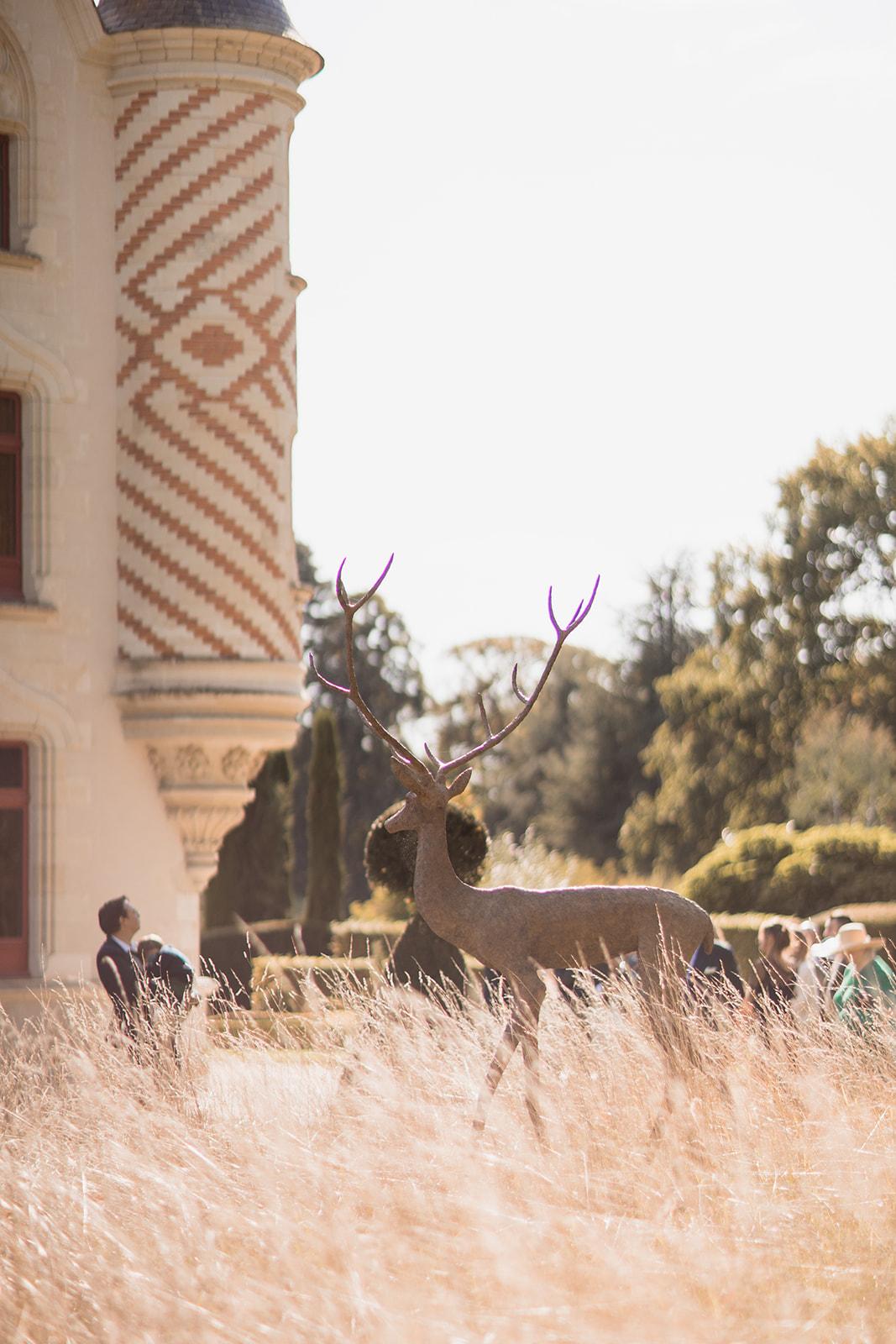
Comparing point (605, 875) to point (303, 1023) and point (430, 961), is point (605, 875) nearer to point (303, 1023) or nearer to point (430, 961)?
point (430, 961)

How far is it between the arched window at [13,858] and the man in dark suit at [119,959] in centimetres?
689

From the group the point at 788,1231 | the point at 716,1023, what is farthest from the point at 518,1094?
the point at 788,1231

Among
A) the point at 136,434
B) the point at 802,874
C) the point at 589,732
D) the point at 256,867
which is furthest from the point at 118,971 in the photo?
the point at 589,732

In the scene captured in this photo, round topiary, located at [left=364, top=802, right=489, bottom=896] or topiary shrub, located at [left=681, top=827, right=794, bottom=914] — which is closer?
round topiary, located at [left=364, top=802, right=489, bottom=896]

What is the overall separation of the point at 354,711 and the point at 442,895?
44402 millimetres

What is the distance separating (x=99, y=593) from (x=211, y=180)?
394 centimetres

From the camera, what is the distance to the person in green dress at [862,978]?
9164 millimetres

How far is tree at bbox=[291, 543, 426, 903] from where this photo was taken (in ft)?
168

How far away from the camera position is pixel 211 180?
17297mm

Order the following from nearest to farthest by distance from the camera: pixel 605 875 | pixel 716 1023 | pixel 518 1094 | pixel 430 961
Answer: pixel 518 1094
pixel 716 1023
pixel 430 961
pixel 605 875

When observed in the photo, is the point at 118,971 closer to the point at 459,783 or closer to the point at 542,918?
the point at 459,783

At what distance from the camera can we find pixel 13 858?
55.0ft

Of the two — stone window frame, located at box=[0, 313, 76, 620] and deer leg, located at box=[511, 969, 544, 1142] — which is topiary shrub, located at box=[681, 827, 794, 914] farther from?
deer leg, located at box=[511, 969, 544, 1142]

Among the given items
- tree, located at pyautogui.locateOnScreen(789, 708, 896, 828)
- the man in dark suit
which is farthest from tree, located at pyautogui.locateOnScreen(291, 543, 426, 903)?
the man in dark suit
